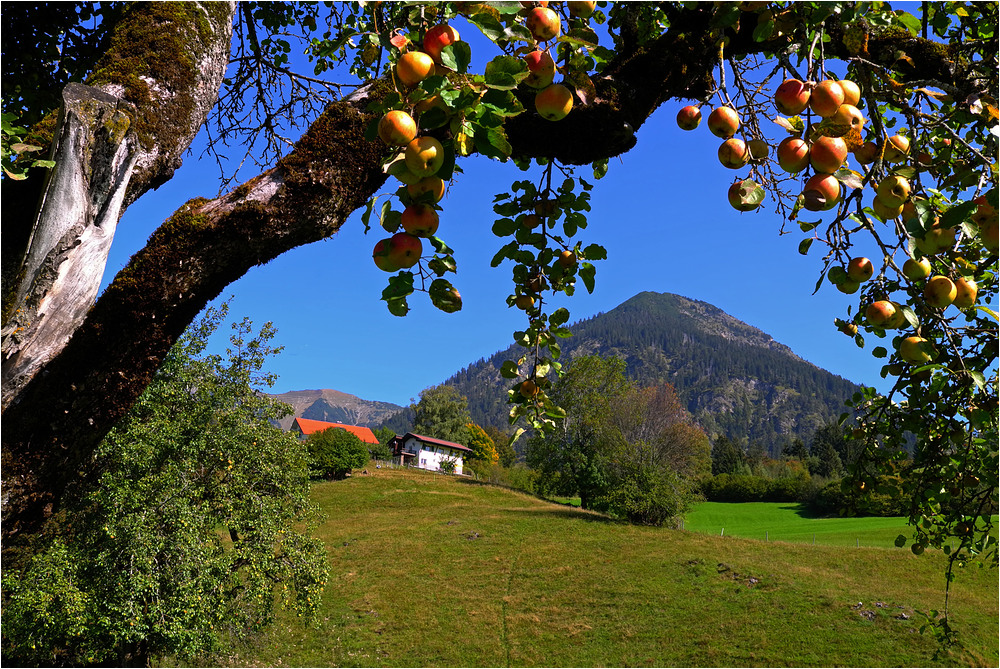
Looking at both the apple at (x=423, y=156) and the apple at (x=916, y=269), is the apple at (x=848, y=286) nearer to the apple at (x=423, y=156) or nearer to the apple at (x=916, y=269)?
the apple at (x=916, y=269)

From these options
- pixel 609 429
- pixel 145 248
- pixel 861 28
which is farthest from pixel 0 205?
pixel 609 429

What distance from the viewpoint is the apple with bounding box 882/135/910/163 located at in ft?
4.17

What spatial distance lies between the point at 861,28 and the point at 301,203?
1.87 metres

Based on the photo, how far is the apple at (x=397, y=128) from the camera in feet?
2.81

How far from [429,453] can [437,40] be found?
64.8 m

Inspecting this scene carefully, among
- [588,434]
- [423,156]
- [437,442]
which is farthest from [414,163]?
[437,442]

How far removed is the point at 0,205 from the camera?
6.57 ft

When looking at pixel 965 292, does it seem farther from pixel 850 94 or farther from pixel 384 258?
pixel 384 258

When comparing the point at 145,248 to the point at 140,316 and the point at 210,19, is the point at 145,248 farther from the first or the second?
the point at 210,19

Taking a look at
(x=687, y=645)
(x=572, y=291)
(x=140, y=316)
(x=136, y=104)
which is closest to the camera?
(x=140, y=316)

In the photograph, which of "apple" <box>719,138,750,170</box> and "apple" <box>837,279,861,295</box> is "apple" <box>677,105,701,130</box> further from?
"apple" <box>837,279,861,295</box>

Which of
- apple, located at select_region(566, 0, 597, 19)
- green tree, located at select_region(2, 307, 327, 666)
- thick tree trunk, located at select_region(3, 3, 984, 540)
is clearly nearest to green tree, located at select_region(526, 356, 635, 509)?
green tree, located at select_region(2, 307, 327, 666)

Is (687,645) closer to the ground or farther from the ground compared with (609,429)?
closer to the ground

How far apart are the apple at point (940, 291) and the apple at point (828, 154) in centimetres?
51
